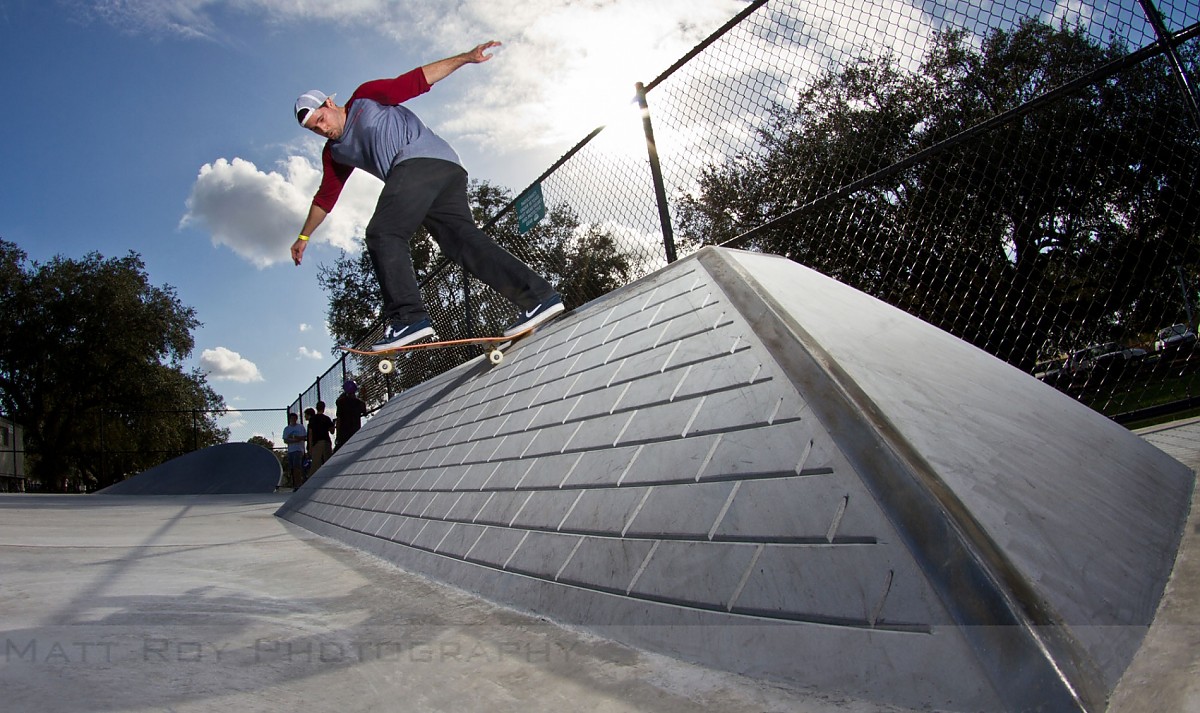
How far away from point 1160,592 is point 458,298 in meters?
8.99

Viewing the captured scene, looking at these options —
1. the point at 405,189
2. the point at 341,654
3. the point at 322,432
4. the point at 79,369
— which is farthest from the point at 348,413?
the point at 79,369

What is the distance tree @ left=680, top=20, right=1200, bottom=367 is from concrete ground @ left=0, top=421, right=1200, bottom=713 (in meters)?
4.83

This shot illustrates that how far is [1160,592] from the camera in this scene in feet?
4.92

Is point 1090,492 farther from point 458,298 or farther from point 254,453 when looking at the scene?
point 254,453

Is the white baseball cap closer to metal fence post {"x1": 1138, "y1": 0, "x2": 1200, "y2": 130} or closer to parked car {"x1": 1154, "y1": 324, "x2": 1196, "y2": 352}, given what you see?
metal fence post {"x1": 1138, "y1": 0, "x2": 1200, "y2": 130}

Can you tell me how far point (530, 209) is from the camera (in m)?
7.36

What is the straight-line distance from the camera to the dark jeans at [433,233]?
175 inches

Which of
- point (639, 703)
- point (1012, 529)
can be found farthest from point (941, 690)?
point (639, 703)

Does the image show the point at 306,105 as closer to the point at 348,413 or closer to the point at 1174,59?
the point at 1174,59

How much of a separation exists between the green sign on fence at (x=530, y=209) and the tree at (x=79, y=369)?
2922 centimetres

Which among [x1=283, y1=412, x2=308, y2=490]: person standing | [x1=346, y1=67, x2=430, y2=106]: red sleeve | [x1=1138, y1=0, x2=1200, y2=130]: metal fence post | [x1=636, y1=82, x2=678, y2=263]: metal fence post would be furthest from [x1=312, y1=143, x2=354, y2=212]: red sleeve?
[x1=283, y1=412, x2=308, y2=490]: person standing

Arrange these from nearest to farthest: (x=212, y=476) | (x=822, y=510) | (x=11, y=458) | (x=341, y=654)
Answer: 1. (x=822, y=510)
2. (x=341, y=654)
3. (x=212, y=476)
4. (x=11, y=458)

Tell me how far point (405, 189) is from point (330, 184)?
3.01 ft

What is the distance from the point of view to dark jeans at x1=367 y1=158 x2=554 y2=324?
4.44 metres
